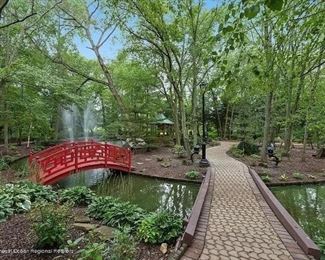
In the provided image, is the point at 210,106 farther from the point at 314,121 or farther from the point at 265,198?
the point at 265,198

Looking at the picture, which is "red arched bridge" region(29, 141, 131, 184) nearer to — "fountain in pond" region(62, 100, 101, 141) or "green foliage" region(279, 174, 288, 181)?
"green foliage" region(279, 174, 288, 181)

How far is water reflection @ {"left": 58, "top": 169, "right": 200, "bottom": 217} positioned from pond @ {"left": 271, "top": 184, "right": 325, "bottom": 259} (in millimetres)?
2959

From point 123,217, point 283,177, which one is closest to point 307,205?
point 283,177

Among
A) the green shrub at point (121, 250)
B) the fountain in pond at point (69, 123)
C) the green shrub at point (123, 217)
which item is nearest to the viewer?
the green shrub at point (121, 250)

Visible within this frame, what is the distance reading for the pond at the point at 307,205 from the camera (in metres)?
6.45

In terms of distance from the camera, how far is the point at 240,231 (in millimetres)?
4766

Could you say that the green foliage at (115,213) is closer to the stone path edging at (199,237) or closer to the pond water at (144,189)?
the stone path edging at (199,237)

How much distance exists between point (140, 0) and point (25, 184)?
8619mm

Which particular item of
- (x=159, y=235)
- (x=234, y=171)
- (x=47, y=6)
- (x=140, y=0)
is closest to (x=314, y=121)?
(x=234, y=171)

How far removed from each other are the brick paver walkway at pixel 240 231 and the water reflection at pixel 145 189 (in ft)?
4.92

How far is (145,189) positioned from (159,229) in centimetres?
560

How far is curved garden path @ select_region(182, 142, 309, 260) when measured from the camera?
394cm

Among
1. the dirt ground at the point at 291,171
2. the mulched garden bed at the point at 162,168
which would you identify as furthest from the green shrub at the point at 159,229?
the dirt ground at the point at 291,171

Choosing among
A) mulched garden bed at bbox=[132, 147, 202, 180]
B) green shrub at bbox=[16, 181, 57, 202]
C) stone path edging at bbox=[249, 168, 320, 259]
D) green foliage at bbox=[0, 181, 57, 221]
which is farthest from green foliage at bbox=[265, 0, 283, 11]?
mulched garden bed at bbox=[132, 147, 202, 180]
